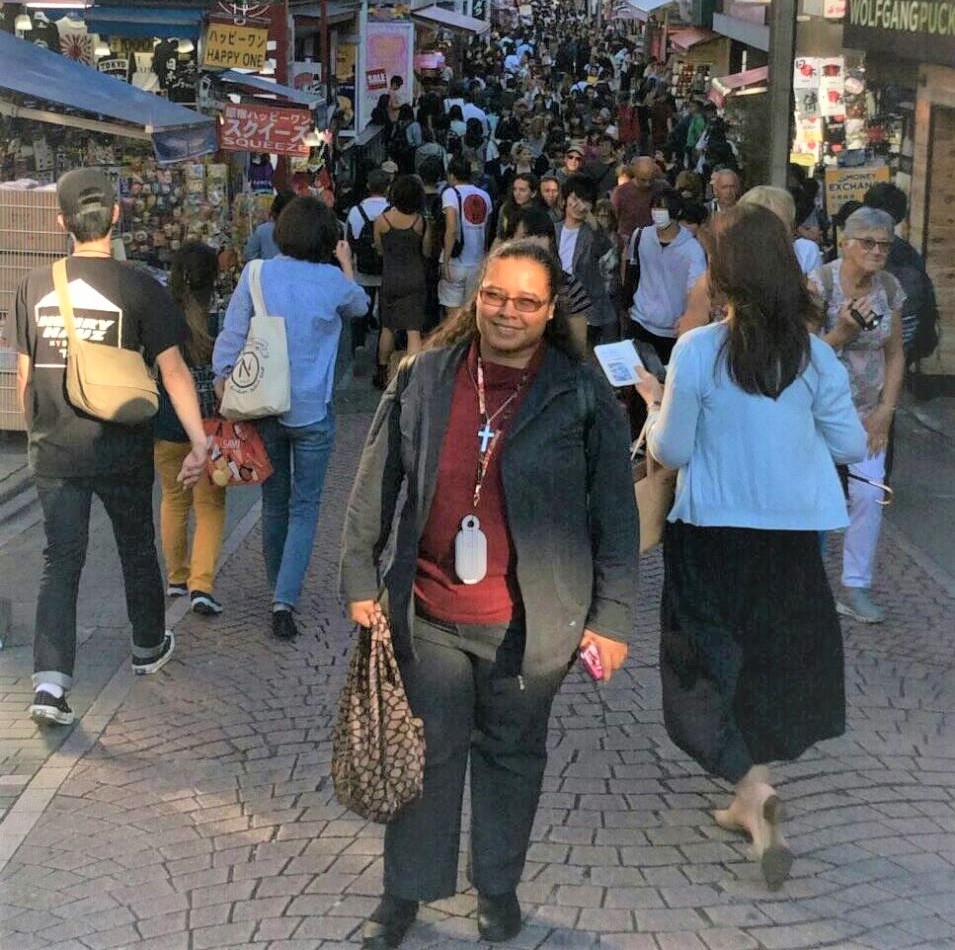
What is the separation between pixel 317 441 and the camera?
659 centimetres

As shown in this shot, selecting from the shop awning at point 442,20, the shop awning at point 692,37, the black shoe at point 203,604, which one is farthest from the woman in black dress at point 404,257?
the shop awning at point 442,20

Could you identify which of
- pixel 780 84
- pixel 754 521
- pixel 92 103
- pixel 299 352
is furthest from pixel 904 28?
pixel 754 521

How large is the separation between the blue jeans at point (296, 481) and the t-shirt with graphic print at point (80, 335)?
1.11m

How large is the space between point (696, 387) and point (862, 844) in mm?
1417

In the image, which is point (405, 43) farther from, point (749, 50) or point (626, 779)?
point (626, 779)

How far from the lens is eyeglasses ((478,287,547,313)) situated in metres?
3.78

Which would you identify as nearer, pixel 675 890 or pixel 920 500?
pixel 675 890

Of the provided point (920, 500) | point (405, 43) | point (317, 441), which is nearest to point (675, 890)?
point (317, 441)

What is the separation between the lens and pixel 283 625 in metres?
6.57

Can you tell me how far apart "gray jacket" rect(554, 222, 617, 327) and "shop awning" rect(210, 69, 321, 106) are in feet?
21.1

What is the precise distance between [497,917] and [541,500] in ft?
3.49

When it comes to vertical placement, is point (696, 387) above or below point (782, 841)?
above

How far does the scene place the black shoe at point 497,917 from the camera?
405 centimetres

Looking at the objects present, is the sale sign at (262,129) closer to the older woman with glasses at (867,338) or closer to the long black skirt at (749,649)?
the older woman with glasses at (867,338)
